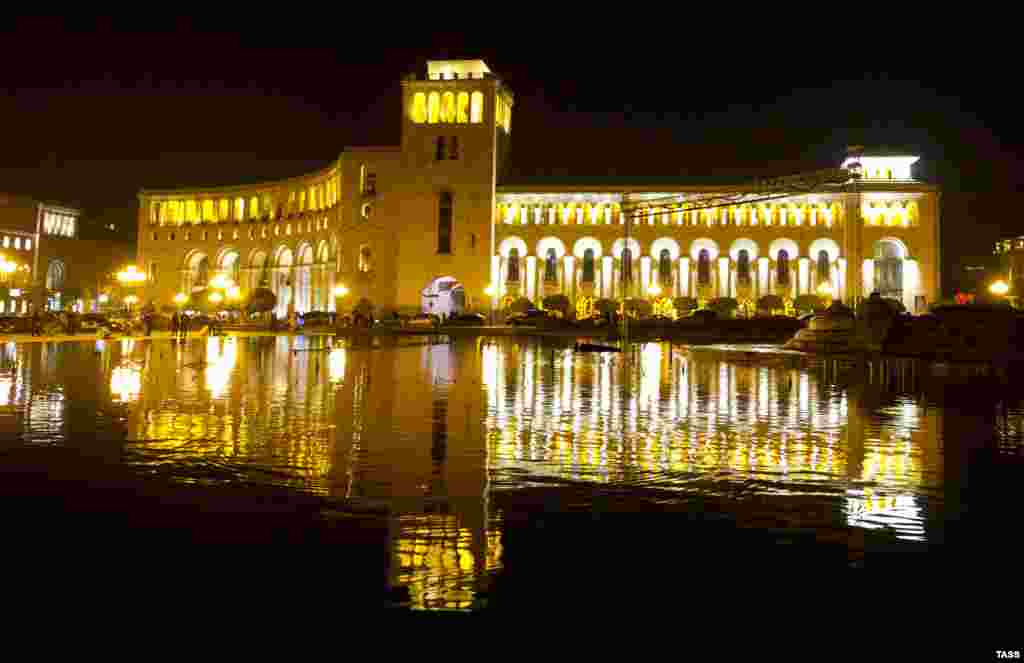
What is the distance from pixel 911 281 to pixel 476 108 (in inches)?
1286

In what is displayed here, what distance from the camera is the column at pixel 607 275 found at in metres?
65.8

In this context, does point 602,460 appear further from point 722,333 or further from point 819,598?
point 722,333

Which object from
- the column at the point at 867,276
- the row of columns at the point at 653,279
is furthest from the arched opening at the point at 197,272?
the column at the point at 867,276

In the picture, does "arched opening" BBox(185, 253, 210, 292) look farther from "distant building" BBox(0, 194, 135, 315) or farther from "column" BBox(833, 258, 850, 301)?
"column" BBox(833, 258, 850, 301)

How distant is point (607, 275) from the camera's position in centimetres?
6588

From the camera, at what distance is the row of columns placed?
64.9 m

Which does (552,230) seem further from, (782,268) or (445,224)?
(782,268)

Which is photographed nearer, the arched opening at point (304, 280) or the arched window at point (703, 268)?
the arched window at point (703, 268)

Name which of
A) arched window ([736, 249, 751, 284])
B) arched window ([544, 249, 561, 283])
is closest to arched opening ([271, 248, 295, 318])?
arched window ([544, 249, 561, 283])

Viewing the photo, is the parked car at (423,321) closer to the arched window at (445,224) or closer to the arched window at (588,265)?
the arched window at (445,224)

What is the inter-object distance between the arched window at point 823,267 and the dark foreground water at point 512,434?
49.4 meters

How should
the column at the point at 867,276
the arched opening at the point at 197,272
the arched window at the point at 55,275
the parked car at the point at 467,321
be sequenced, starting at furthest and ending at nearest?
the arched window at the point at 55,275
the arched opening at the point at 197,272
the column at the point at 867,276
the parked car at the point at 467,321

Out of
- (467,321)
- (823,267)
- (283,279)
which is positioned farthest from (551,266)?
(283,279)

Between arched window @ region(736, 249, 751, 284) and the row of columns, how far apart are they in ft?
1.09
